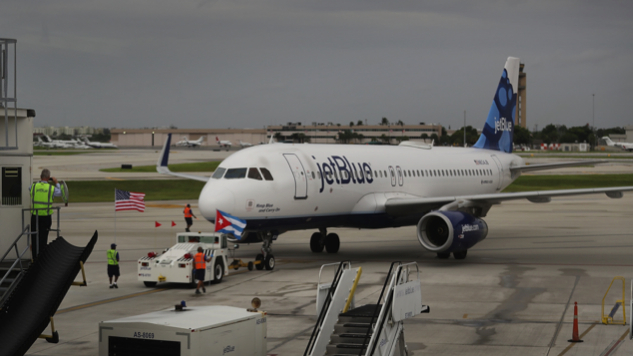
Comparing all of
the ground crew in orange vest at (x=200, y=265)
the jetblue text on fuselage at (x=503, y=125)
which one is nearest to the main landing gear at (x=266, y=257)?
the ground crew in orange vest at (x=200, y=265)

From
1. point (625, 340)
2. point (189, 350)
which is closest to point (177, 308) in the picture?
point (189, 350)

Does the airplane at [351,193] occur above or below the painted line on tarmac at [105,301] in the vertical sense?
above

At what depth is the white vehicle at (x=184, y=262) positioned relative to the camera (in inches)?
906

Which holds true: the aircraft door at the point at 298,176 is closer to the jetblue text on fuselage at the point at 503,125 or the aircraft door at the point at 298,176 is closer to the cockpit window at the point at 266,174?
the cockpit window at the point at 266,174

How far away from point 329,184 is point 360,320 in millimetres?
14181

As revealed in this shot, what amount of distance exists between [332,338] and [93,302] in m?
9.69

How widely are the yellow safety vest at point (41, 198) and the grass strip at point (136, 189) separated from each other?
156 feet

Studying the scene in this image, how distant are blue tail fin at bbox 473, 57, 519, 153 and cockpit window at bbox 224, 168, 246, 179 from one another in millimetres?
18914

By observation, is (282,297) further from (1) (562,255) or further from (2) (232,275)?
(1) (562,255)

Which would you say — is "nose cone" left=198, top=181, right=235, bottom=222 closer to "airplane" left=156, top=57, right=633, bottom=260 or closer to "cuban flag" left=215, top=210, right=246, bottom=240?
"airplane" left=156, top=57, right=633, bottom=260

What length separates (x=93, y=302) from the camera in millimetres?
20828

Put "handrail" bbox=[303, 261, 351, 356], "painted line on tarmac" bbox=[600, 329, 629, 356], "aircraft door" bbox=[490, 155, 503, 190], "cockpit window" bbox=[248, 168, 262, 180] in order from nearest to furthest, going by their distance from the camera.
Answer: "handrail" bbox=[303, 261, 351, 356] < "painted line on tarmac" bbox=[600, 329, 629, 356] < "cockpit window" bbox=[248, 168, 262, 180] < "aircraft door" bbox=[490, 155, 503, 190]

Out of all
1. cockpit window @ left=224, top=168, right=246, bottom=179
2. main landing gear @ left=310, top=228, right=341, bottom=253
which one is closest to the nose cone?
cockpit window @ left=224, top=168, right=246, bottom=179

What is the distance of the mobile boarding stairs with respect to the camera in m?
13.0
